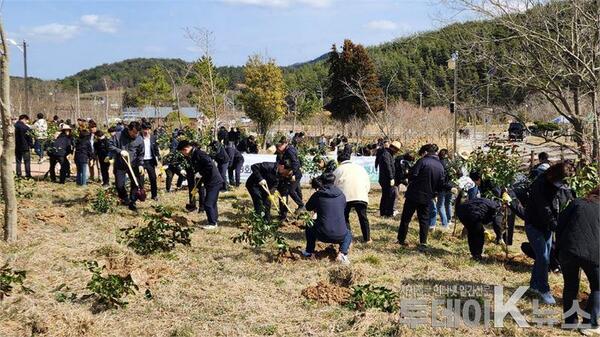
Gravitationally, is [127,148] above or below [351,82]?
below

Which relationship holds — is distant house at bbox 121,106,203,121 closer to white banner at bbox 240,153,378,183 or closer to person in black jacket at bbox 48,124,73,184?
white banner at bbox 240,153,378,183

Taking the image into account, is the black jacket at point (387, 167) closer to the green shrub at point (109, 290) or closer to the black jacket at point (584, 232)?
the black jacket at point (584, 232)

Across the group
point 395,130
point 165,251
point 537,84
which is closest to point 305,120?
point 395,130

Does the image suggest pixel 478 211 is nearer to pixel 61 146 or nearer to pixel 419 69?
pixel 61 146

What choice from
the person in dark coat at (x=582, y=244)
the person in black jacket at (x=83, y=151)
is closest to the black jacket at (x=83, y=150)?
the person in black jacket at (x=83, y=151)

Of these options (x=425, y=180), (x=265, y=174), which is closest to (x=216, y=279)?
(x=265, y=174)

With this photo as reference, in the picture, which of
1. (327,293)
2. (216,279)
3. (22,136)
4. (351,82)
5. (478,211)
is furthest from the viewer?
(351,82)

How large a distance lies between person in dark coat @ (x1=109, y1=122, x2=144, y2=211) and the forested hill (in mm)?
6815

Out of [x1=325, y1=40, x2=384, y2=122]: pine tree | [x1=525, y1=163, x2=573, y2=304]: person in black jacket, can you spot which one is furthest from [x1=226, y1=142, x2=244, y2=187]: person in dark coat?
[x1=325, y1=40, x2=384, y2=122]: pine tree

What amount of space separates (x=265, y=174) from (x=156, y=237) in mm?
2401

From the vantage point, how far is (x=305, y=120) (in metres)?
42.7

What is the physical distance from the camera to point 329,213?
6949 mm

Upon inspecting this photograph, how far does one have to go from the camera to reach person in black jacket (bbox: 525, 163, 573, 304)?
18.8 feet

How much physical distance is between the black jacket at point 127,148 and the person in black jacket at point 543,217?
708 cm
